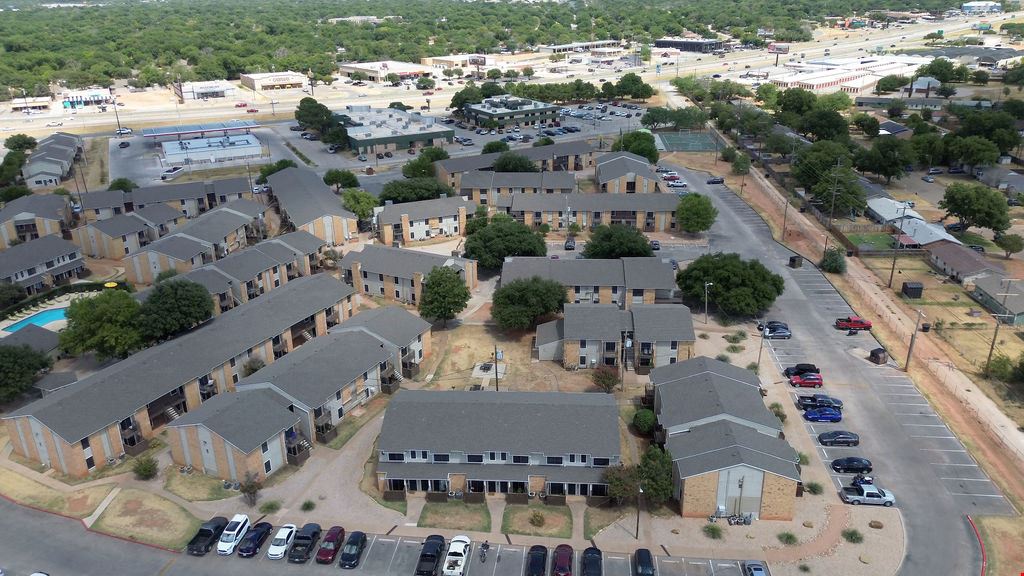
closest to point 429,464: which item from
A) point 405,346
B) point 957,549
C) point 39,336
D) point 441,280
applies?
point 405,346

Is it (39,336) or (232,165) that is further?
(232,165)

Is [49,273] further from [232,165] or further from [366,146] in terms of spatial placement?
[366,146]

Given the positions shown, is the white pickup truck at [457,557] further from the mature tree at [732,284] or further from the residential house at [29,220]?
the residential house at [29,220]

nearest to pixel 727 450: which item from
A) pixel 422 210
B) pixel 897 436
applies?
pixel 897 436

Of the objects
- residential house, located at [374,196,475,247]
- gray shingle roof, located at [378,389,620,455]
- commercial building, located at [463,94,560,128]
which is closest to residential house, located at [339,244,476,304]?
residential house, located at [374,196,475,247]

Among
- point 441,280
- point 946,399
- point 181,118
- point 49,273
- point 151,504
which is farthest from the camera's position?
point 181,118

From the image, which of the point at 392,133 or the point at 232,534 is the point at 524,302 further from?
the point at 392,133
